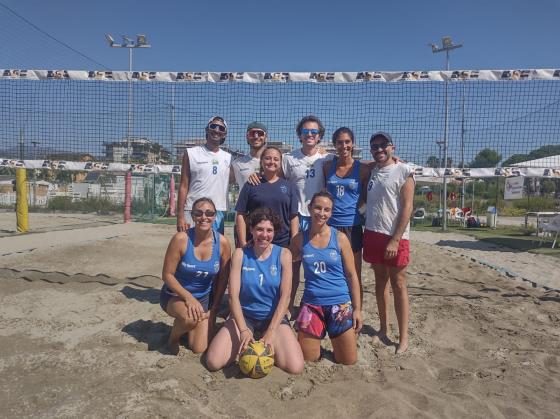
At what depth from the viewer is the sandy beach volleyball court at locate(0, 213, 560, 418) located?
249 centimetres

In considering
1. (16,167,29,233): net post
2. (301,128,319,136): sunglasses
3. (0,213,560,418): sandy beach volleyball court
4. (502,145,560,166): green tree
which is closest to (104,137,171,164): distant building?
(0,213,560,418): sandy beach volleyball court

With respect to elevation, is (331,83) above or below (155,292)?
above

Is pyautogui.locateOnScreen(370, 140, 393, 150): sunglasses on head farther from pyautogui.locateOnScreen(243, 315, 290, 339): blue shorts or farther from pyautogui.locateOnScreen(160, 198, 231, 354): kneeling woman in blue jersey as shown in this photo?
pyautogui.locateOnScreen(243, 315, 290, 339): blue shorts

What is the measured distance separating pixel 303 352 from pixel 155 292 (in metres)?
2.47

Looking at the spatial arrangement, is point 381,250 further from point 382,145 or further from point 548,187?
point 548,187

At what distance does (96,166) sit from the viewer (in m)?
7.18

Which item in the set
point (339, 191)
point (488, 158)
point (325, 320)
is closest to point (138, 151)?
point (339, 191)

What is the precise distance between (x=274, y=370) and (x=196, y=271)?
3.18 ft

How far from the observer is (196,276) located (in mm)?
3287

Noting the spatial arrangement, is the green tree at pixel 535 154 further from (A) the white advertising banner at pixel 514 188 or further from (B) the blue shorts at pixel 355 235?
(A) the white advertising banner at pixel 514 188

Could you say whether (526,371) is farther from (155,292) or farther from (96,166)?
(96,166)

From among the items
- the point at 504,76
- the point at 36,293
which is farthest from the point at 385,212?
the point at 36,293

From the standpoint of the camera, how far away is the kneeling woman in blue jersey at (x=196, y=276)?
317cm

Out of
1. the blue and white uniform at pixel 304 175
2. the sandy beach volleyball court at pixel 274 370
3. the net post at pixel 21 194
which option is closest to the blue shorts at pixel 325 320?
the sandy beach volleyball court at pixel 274 370
